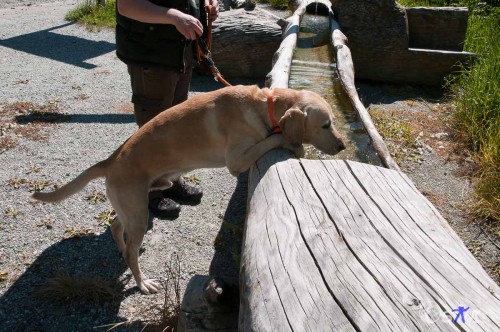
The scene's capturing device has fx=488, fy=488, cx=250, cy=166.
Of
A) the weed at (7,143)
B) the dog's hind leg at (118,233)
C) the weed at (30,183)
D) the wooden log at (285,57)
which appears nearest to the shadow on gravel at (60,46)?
the weed at (7,143)

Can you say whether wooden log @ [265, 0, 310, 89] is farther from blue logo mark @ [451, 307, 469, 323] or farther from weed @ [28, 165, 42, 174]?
blue logo mark @ [451, 307, 469, 323]

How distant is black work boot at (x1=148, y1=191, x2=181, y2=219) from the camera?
4.78m

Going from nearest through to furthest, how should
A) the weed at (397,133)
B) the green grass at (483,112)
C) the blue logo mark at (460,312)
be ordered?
the blue logo mark at (460,312) < the green grass at (483,112) < the weed at (397,133)

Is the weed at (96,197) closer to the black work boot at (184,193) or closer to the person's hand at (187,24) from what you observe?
the black work boot at (184,193)

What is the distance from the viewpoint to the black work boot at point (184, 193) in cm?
506

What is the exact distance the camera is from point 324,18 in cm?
889

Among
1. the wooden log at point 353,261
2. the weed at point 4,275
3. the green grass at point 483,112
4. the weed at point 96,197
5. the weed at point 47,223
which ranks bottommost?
the weed at point 47,223

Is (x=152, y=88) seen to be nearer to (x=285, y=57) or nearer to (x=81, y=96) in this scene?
(x=285, y=57)

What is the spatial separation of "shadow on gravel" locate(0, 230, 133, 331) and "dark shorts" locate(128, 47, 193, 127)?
1.24m

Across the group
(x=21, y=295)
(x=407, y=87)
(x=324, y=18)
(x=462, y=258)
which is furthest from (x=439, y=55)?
(x=21, y=295)

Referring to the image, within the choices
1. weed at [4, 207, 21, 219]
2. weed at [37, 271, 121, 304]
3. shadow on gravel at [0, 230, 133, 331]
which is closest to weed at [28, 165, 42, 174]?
weed at [4, 207, 21, 219]

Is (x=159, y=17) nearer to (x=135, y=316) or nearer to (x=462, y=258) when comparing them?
(x=135, y=316)

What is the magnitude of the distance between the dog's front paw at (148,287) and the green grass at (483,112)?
3.14 meters

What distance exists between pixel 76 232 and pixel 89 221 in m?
0.22
